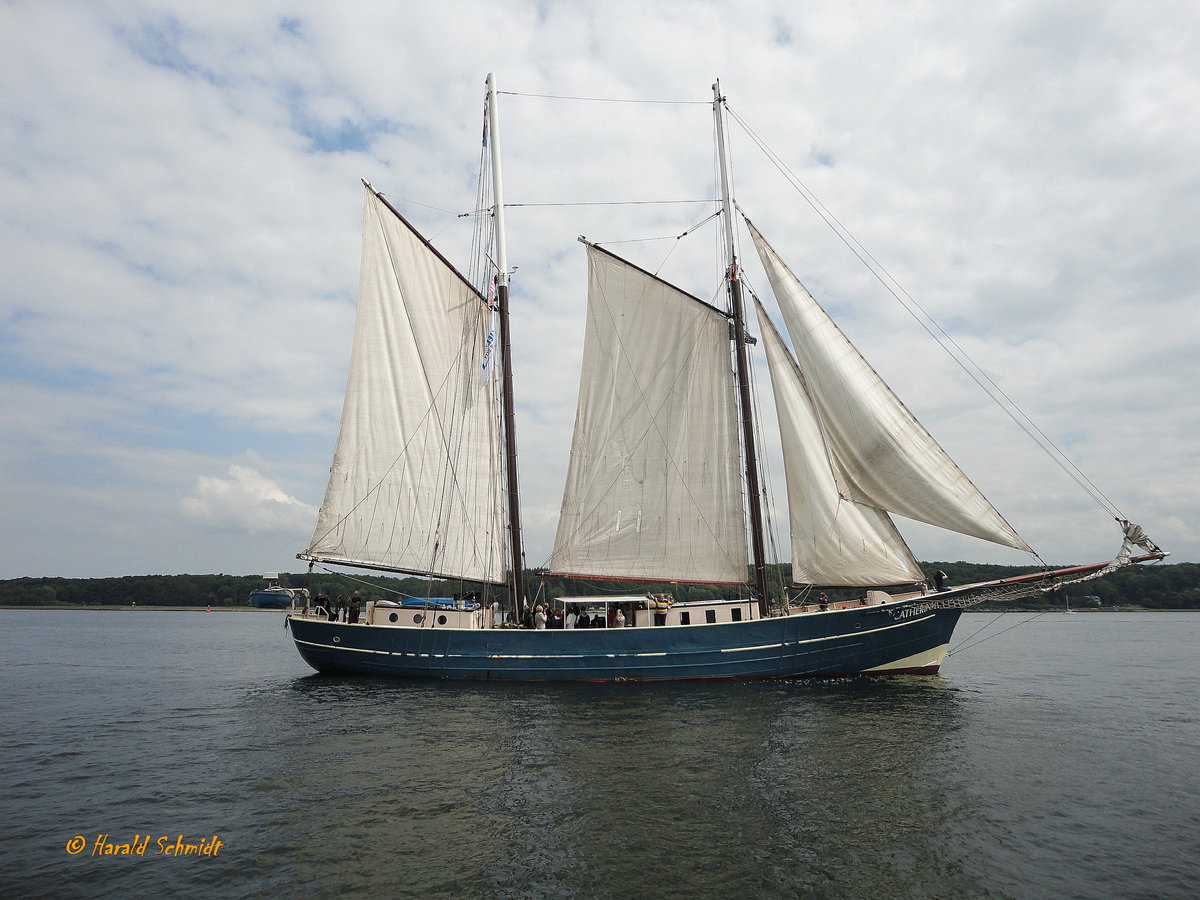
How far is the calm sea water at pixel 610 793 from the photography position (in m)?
11.0

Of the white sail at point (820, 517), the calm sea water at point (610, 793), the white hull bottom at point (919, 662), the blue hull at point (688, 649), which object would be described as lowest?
the calm sea water at point (610, 793)

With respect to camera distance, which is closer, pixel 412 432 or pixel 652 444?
pixel 652 444

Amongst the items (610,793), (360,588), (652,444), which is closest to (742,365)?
(652,444)

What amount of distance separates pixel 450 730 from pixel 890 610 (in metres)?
19.1

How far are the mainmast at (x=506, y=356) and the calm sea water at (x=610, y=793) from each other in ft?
22.9

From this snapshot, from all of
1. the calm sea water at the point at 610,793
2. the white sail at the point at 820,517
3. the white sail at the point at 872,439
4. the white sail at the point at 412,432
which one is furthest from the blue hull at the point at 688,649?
the white sail at the point at 872,439

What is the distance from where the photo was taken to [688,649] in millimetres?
28859

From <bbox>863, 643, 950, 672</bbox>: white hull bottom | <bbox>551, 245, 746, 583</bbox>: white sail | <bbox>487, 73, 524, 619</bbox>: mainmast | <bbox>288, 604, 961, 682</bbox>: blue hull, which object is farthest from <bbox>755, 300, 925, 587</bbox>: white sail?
<bbox>487, 73, 524, 619</bbox>: mainmast

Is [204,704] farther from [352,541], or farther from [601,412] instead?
[601,412]

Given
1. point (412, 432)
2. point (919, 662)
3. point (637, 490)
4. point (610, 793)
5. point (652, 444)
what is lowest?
point (610, 793)

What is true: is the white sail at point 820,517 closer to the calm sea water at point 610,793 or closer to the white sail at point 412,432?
the calm sea water at point 610,793

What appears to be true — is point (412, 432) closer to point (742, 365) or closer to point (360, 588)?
point (742, 365)

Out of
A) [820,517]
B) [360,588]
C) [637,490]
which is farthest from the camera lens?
[360,588]

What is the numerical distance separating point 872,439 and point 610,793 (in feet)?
63.1
